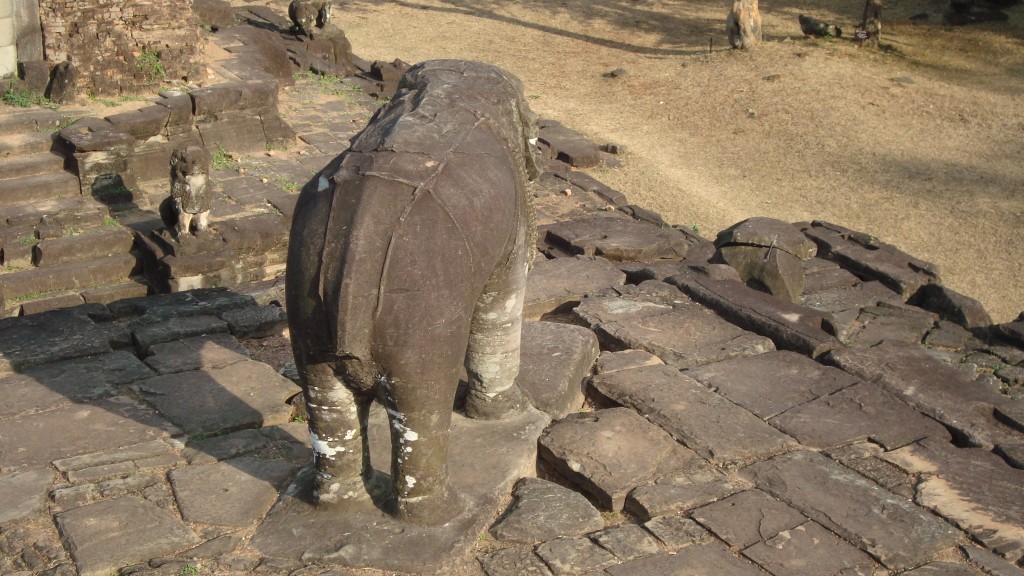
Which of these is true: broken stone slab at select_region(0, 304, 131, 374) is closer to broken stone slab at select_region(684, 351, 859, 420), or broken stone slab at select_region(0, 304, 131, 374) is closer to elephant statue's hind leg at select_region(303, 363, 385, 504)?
elephant statue's hind leg at select_region(303, 363, 385, 504)

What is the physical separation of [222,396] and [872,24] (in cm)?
1461

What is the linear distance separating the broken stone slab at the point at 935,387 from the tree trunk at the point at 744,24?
11405 millimetres

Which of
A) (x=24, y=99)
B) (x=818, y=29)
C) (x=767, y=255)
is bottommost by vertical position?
(x=767, y=255)

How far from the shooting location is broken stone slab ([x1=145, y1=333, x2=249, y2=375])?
596 cm

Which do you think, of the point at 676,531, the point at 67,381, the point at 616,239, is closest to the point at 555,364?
the point at 676,531

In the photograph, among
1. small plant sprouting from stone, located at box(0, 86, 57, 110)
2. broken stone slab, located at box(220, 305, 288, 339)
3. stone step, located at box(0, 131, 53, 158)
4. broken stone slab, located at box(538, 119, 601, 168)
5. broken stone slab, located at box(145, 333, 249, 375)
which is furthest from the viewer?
broken stone slab, located at box(538, 119, 601, 168)

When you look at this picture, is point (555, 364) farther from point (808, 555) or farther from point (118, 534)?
point (118, 534)

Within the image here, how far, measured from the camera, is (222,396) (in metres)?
5.61

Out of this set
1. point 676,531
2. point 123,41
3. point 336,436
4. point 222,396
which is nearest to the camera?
point 336,436

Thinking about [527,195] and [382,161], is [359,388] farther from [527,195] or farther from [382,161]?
[527,195]

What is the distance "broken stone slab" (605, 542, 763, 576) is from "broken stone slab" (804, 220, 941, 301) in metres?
4.76

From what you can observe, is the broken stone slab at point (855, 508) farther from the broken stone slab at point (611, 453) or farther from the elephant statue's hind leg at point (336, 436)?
the elephant statue's hind leg at point (336, 436)

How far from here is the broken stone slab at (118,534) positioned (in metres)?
4.24

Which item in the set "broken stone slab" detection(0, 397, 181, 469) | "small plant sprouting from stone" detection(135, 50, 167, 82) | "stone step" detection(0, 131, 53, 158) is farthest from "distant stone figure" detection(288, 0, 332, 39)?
"broken stone slab" detection(0, 397, 181, 469)
